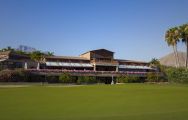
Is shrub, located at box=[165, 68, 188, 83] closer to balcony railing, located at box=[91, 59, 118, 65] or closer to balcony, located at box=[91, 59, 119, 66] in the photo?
balcony, located at box=[91, 59, 119, 66]

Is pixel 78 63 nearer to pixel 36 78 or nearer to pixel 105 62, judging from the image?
pixel 105 62

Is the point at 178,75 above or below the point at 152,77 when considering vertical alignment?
above

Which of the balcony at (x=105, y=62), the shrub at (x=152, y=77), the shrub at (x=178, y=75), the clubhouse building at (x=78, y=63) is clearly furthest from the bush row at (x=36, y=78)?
the shrub at (x=178, y=75)

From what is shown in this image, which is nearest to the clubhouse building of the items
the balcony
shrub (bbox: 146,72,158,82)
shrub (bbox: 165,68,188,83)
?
the balcony

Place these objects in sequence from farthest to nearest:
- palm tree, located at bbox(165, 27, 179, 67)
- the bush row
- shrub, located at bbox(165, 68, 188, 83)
A: palm tree, located at bbox(165, 27, 179, 67) < shrub, located at bbox(165, 68, 188, 83) < the bush row

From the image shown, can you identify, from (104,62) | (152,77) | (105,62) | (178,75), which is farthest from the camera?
(105,62)

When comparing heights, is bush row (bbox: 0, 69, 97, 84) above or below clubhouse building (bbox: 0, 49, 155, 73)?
below

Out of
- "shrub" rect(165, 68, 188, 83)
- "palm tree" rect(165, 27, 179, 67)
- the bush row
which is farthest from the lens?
"palm tree" rect(165, 27, 179, 67)

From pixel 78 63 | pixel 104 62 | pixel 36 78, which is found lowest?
pixel 36 78

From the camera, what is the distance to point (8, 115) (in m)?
17.8

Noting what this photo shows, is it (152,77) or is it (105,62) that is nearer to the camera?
(152,77)

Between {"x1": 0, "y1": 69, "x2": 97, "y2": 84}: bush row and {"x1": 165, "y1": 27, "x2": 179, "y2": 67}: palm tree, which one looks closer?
{"x1": 0, "y1": 69, "x2": 97, "y2": 84}: bush row

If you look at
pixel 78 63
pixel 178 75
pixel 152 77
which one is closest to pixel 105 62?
pixel 78 63

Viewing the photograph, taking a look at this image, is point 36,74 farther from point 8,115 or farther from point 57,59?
point 8,115
